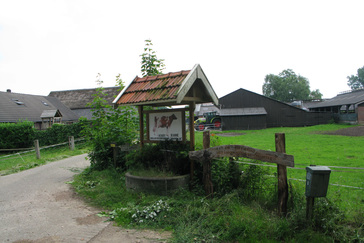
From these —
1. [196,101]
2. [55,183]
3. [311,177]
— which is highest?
[196,101]

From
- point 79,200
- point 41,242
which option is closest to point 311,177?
point 41,242

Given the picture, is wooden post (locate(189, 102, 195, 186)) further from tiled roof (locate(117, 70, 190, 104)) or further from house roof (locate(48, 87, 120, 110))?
house roof (locate(48, 87, 120, 110))

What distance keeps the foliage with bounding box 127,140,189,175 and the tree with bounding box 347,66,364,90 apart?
12661 centimetres

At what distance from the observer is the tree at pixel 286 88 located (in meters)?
88.2

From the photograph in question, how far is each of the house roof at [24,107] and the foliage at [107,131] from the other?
2424cm

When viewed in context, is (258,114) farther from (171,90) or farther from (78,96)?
(171,90)

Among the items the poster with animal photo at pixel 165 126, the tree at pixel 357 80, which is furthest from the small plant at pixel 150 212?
the tree at pixel 357 80

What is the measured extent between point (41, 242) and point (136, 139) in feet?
17.5

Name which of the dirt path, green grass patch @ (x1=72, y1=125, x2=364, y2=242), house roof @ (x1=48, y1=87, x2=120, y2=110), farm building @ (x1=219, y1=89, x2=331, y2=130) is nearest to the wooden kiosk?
green grass patch @ (x1=72, y1=125, x2=364, y2=242)

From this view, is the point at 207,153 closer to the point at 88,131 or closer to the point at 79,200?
the point at 79,200

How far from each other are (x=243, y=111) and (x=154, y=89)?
3475 cm

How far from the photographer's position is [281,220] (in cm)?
430

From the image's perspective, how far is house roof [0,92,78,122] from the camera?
3027 cm

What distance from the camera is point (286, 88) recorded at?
87.9 meters
